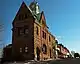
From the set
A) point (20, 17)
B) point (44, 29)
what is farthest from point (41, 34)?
point (20, 17)

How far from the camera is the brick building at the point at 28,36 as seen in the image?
146 ft

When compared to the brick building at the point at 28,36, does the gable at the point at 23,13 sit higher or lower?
higher

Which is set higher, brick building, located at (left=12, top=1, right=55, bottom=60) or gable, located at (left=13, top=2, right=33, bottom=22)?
gable, located at (left=13, top=2, right=33, bottom=22)

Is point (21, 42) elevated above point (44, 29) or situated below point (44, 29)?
below

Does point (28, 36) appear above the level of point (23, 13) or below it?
below

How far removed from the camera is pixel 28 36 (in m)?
45.4

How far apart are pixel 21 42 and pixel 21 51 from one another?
1.98 m

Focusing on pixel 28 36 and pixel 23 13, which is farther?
pixel 23 13

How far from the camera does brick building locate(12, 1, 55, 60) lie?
44.6 metres

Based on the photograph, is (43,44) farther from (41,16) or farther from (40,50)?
(41,16)

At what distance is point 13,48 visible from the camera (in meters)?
47.0

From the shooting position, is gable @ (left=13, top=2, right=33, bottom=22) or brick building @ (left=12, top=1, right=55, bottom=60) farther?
gable @ (left=13, top=2, right=33, bottom=22)

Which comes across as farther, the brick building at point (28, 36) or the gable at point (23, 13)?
the gable at point (23, 13)

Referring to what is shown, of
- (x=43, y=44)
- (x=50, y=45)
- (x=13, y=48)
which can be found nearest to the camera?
(x=13, y=48)
